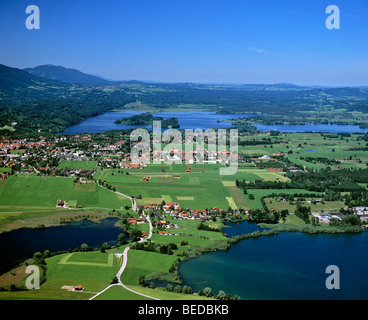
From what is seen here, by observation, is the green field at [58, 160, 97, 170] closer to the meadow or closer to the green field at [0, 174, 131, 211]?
the meadow

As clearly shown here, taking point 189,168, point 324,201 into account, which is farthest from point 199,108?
point 324,201

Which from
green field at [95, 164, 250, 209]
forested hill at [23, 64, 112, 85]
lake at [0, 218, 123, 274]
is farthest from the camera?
forested hill at [23, 64, 112, 85]

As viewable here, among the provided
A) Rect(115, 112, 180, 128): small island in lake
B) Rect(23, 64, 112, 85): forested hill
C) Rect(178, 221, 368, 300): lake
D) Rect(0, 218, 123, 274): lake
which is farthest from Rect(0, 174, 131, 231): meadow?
Rect(23, 64, 112, 85): forested hill

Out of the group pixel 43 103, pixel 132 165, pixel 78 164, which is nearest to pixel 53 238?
pixel 132 165

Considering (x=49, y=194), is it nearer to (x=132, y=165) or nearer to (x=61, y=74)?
(x=132, y=165)

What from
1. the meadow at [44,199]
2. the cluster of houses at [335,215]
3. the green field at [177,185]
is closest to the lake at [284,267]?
the cluster of houses at [335,215]
